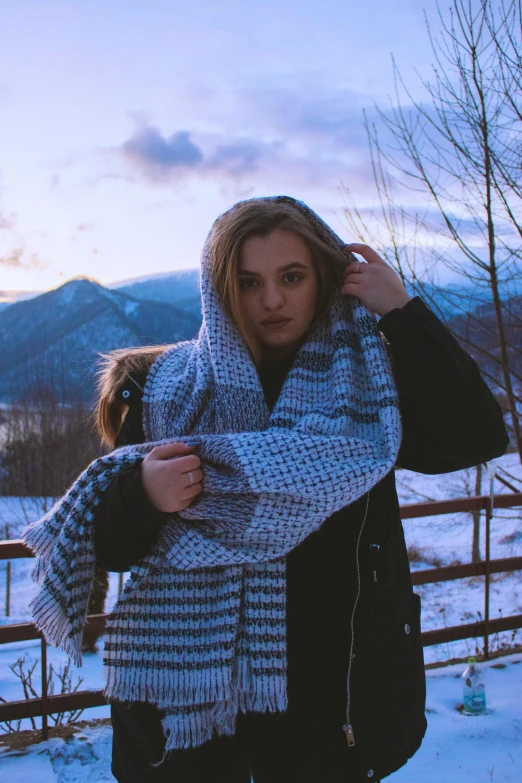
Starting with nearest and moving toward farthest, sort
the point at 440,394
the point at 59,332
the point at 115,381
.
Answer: the point at 440,394
the point at 115,381
the point at 59,332

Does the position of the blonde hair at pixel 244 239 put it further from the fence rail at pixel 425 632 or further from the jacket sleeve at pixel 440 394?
the fence rail at pixel 425 632

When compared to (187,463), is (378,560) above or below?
below

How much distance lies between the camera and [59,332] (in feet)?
58.8

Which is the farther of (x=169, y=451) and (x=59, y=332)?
(x=59, y=332)

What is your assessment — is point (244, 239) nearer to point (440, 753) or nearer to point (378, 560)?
point (378, 560)

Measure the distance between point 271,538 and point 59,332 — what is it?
17.8 metres

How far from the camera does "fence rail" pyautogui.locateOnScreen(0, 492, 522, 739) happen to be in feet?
8.25

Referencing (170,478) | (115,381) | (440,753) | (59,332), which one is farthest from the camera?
(59,332)

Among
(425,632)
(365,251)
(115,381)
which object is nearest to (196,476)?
(115,381)

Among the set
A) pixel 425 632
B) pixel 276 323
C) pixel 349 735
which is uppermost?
pixel 276 323

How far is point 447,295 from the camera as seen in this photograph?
13.3ft

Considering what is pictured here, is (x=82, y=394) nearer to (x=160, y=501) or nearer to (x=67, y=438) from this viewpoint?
(x=67, y=438)

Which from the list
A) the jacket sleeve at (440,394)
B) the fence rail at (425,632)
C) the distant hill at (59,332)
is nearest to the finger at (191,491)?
the jacket sleeve at (440,394)

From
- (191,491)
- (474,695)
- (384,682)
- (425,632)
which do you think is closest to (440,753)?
(474,695)
